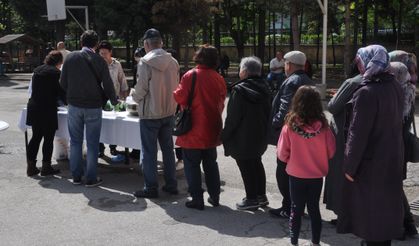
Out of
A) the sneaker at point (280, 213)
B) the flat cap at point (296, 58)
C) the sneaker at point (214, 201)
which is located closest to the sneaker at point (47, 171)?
the sneaker at point (214, 201)

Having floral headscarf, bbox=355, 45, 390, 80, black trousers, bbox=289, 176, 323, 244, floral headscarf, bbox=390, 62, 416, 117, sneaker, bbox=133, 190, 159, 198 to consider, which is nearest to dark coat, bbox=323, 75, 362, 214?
black trousers, bbox=289, 176, 323, 244

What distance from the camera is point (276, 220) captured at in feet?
18.1

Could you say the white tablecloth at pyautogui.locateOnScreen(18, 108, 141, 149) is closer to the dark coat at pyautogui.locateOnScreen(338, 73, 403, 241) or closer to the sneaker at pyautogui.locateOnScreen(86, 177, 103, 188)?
the sneaker at pyautogui.locateOnScreen(86, 177, 103, 188)

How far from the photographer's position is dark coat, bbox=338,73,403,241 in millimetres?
3736

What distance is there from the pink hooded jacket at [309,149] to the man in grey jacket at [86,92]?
9.49ft

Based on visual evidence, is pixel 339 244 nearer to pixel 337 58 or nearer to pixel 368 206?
pixel 368 206

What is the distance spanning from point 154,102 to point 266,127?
127 centimetres

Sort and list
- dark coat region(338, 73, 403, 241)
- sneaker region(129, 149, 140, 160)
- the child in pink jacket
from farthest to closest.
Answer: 1. sneaker region(129, 149, 140, 160)
2. the child in pink jacket
3. dark coat region(338, 73, 403, 241)

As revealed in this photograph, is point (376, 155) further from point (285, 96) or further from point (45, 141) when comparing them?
point (45, 141)

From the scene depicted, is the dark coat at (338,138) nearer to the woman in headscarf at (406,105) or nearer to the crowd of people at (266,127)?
the crowd of people at (266,127)

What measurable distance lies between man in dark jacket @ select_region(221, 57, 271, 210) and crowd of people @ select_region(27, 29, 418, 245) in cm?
1

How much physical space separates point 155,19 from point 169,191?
1772 centimetres

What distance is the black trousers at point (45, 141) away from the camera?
23.7 feet

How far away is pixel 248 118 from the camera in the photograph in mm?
5547
